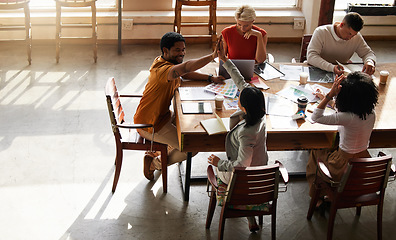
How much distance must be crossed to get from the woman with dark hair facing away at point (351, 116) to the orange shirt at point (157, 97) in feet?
3.94

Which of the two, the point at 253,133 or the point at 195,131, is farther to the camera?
the point at 195,131

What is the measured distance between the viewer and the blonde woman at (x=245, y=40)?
4984 millimetres

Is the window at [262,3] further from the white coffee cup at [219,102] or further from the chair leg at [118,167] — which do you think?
the chair leg at [118,167]

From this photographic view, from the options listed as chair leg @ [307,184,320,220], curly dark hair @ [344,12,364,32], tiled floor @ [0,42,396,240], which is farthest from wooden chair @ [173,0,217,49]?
chair leg @ [307,184,320,220]

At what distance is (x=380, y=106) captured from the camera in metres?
4.26

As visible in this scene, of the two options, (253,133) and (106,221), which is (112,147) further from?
(253,133)

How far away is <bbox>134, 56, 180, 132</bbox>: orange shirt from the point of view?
13.5 feet

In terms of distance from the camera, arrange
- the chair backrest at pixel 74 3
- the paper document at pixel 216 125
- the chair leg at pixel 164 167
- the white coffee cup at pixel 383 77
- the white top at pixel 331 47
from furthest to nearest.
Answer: the chair backrest at pixel 74 3, the white top at pixel 331 47, the white coffee cup at pixel 383 77, the chair leg at pixel 164 167, the paper document at pixel 216 125

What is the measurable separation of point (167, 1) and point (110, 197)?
13.4 ft

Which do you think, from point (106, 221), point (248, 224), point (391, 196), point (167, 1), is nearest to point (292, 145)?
point (248, 224)

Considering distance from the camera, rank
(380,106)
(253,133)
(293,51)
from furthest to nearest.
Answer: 1. (293,51)
2. (380,106)
3. (253,133)

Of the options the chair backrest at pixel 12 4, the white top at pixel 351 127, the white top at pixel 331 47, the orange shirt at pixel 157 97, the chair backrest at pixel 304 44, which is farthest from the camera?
the chair backrest at pixel 12 4

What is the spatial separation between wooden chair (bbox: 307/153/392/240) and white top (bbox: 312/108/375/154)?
0.24 meters

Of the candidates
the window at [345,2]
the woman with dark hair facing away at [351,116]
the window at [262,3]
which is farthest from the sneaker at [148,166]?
the window at [345,2]
